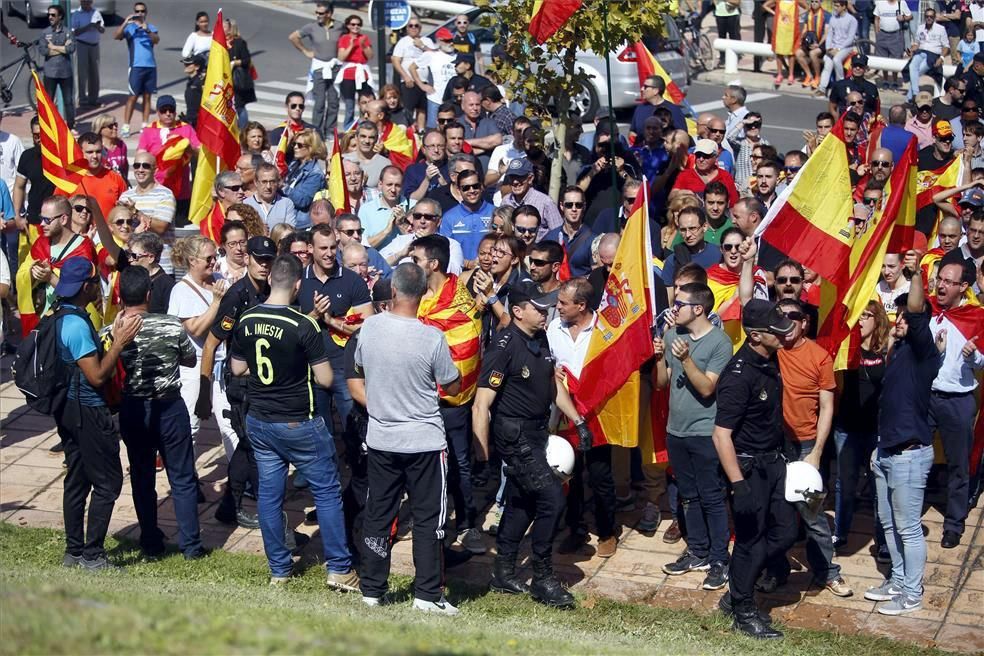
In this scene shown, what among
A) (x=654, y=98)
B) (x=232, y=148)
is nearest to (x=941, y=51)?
(x=654, y=98)

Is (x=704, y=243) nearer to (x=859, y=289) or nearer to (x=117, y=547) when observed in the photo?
(x=859, y=289)

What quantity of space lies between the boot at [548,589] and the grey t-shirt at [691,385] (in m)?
1.18

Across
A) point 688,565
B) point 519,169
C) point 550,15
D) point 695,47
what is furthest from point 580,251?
point 695,47

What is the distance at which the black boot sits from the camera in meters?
7.53

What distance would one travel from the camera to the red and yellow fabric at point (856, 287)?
8.51 metres

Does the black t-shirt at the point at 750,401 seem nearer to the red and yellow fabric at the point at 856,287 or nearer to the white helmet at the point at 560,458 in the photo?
the white helmet at the point at 560,458

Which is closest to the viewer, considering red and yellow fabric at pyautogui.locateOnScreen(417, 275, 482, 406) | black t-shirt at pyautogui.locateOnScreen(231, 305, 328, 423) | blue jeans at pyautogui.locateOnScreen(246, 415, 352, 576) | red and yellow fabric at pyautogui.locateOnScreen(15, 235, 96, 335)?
black t-shirt at pyautogui.locateOnScreen(231, 305, 328, 423)

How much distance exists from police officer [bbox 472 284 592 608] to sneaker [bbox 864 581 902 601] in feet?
5.89

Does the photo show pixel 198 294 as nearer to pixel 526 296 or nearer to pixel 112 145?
pixel 526 296

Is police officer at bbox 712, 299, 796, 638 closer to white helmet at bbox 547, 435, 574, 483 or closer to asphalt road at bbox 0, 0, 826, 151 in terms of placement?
white helmet at bbox 547, 435, 574, 483

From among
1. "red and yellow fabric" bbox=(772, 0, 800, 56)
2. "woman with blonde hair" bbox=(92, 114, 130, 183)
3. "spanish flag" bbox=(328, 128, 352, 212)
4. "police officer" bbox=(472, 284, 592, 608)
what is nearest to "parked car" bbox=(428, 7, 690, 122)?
"red and yellow fabric" bbox=(772, 0, 800, 56)

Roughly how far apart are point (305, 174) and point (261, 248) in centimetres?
344

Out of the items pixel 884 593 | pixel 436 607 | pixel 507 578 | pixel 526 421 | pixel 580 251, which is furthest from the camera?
pixel 580 251

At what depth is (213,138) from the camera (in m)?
12.9
